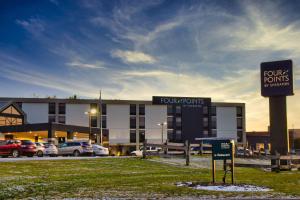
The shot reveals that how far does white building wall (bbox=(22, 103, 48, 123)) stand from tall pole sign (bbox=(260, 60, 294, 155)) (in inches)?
2845

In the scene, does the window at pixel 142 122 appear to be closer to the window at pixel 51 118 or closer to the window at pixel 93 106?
the window at pixel 93 106

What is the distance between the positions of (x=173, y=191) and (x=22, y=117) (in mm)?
69676

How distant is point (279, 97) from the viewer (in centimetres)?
3362

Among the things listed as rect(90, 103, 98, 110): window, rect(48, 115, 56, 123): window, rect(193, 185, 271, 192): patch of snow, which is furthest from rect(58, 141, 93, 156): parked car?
rect(90, 103, 98, 110): window

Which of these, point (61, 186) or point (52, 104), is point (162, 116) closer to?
point (52, 104)

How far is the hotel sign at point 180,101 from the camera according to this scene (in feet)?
347

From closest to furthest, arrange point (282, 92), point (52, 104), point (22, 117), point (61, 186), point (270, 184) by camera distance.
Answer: point (61, 186)
point (270, 184)
point (282, 92)
point (22, 117)
point (52, 104)

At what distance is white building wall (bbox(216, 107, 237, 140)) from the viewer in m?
113

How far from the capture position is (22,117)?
81500 mm

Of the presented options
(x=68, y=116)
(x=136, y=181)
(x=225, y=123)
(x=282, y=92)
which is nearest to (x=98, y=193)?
(x=136, y=181)

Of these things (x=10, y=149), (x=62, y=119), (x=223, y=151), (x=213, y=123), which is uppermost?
(x=62, y=119)

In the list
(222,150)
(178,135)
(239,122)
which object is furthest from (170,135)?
(222,150)

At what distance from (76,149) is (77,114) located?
5336 centimetres

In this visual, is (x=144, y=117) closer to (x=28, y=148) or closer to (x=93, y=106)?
(x=93, y=106)
